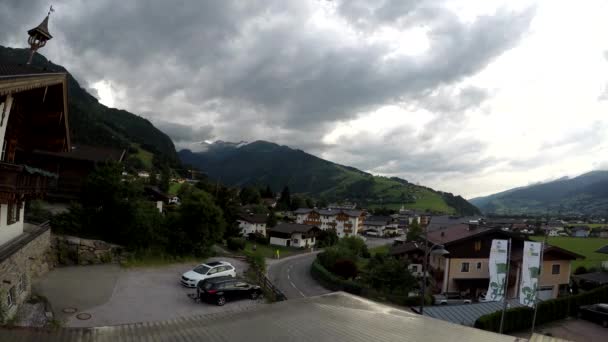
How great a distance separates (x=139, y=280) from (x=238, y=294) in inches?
255

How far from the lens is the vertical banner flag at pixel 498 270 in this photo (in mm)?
22725

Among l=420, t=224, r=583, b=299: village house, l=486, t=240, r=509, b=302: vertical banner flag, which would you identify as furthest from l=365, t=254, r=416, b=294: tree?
l=486, t=240, r=509, b=302: vertical banner flag

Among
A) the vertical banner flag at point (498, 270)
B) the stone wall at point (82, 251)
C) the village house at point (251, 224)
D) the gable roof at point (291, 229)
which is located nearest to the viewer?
the stone wall at point (82, 251)

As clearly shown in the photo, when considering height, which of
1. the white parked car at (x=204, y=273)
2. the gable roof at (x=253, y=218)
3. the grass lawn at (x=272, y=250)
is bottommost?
the grass lawn at (x=272, y=250)

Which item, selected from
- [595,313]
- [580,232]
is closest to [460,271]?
[595,313]

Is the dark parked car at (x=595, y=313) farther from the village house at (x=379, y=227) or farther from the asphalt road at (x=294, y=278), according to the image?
the village house at (x=379, y=227)

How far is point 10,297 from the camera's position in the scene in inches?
497

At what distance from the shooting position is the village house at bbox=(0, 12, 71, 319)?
36.5ft

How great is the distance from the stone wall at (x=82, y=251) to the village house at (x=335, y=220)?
266 ft

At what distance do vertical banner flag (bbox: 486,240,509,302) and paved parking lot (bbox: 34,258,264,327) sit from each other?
15.4 meters

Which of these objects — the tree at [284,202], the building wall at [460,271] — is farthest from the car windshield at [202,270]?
the tree at [284,202]

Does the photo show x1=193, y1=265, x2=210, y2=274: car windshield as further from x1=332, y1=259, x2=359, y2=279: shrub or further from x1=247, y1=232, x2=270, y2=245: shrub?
x1=247, y1=232, x2=270, y2=245: shrub

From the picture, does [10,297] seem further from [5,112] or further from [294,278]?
[294,278]

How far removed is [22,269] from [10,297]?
2123mm
